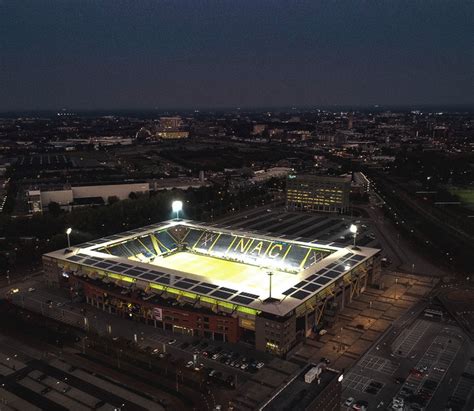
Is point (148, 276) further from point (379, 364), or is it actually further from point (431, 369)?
point (431, 369)

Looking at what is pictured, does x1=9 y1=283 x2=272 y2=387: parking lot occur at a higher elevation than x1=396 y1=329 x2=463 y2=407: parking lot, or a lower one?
lower

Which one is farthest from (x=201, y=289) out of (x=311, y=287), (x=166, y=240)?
(x=166, y=240)

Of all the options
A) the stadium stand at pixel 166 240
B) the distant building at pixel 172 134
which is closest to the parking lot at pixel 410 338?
the stadium stand at pixel 166 240

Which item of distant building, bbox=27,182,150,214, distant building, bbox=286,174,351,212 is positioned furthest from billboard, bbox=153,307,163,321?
distant building, bbox=286,174,351,212

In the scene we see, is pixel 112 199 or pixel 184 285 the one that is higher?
pixel 184 285

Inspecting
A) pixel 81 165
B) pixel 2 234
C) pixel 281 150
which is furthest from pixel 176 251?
pixel 281 150

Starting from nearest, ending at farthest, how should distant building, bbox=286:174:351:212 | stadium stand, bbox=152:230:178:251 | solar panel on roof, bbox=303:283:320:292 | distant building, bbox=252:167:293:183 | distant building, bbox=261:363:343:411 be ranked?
distant building, bbox=261:363:343:411, solar panel on roof, bbox=303:283:320:292, stadium stand, bbox=152:230:178:251, distant building, bbox=286:174:351:212, distant building, bbox=252:167:293:183

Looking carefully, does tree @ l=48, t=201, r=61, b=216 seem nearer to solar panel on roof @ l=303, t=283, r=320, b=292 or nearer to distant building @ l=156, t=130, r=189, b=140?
solar panel on roof @ l=303, t=283, r=320, b=292
